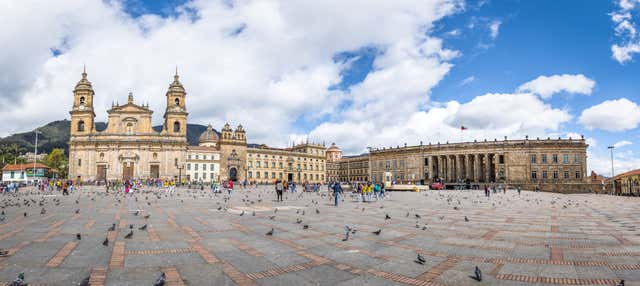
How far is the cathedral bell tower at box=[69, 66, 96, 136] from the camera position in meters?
68.4

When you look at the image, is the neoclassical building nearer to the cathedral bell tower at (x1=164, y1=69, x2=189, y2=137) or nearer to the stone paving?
the cathedral bell tower at (x1=164, y1=69, x2=189, y2=137)

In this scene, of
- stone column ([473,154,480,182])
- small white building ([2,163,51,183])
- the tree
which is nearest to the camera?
small white building ([2,163,51,183])

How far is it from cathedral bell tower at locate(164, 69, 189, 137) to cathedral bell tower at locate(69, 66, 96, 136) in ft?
46.8

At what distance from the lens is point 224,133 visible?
8431cm

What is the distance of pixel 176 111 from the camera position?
7156cm

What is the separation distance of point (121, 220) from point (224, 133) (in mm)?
74410

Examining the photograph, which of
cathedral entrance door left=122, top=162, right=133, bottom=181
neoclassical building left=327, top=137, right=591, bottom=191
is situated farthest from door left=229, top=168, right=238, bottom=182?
neoclassical building left=327, top=137, right=591, bottom=191

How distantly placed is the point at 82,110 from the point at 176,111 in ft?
58.2

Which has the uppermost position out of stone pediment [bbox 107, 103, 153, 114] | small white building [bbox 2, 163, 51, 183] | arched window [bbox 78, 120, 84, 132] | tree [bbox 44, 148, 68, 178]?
stone pediment [bbox 107, 103, 153, 114]

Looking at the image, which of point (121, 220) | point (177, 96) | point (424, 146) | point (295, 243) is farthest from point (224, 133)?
point (295, 243)

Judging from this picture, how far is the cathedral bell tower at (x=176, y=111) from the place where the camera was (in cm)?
7119

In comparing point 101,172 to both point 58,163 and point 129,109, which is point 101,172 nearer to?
point 129,109

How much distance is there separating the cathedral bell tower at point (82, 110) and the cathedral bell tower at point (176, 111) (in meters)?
14.3

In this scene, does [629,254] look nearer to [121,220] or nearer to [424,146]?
[121,220]
